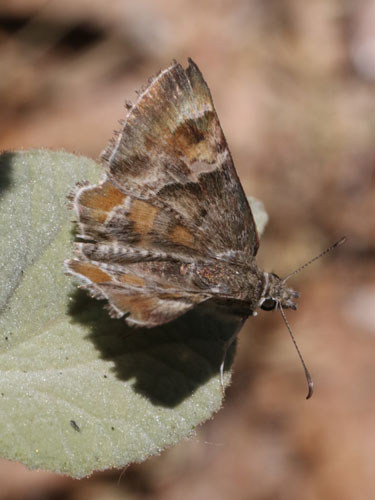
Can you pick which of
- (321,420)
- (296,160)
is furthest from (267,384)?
(296,160)

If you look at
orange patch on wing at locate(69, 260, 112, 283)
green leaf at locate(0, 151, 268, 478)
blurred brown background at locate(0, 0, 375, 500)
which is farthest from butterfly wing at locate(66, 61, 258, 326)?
blurred brown background at locate(0, 0, 375, 500)

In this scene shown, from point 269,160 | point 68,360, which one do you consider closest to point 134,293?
point 68,360

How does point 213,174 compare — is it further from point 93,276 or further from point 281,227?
point 281,227

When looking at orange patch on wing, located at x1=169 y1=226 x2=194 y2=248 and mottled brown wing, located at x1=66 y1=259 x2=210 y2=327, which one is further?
orange patch on wing, located at x1=169 y1=226 x2=194 y2=248

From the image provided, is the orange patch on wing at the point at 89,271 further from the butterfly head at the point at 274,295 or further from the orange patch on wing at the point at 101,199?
the butterfly head at the point at 274,295

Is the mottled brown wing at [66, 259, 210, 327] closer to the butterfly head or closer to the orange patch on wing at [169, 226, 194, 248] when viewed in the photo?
the orange patch on wing at [169, 226, 194, 248]

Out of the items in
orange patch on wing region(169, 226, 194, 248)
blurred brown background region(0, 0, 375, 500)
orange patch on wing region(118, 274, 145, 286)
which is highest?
orange patch on wing region(118, 274, 145, 286)
